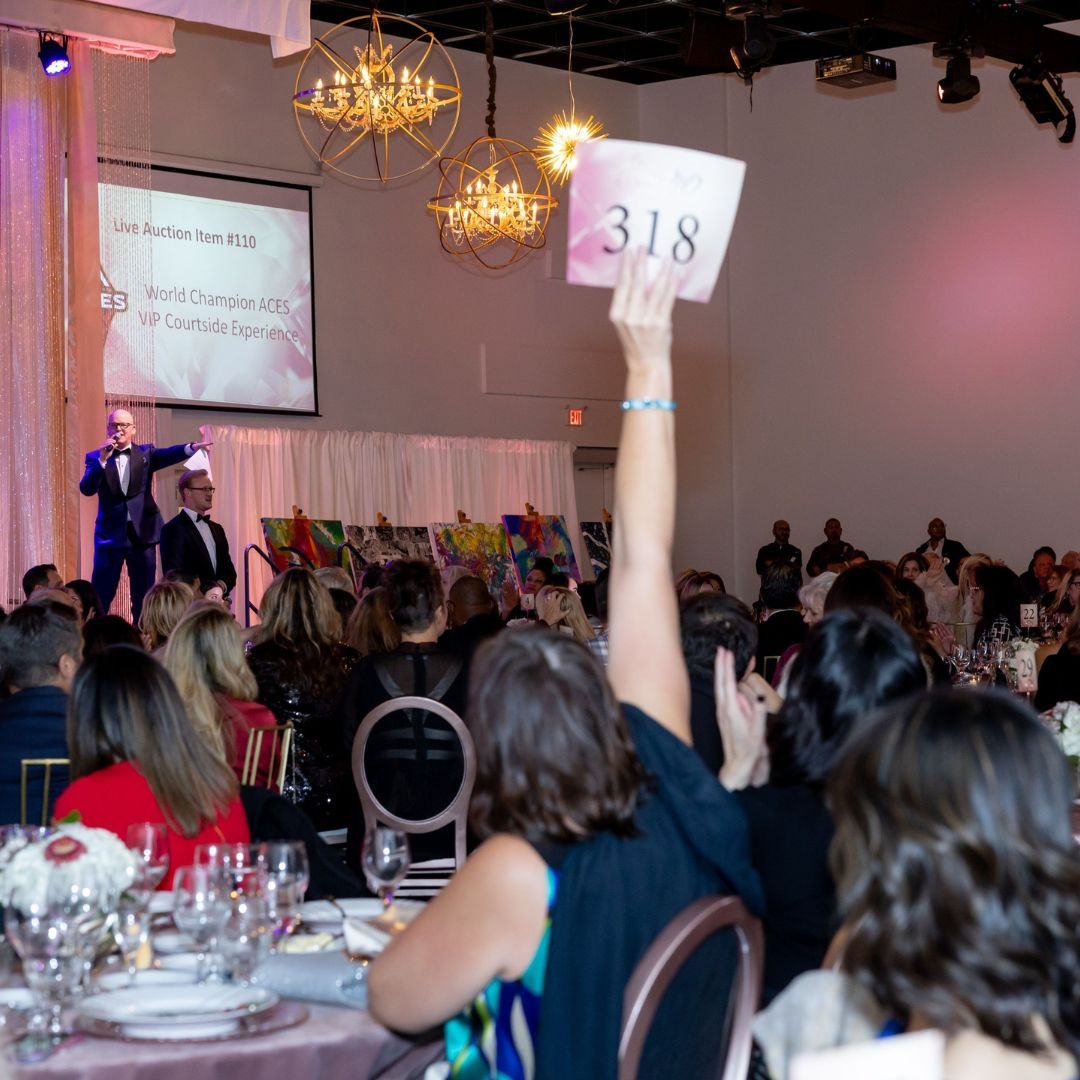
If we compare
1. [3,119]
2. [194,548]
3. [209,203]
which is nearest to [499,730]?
[194,548]

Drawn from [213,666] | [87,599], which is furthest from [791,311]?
[213,666]

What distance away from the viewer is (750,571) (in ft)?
53.9

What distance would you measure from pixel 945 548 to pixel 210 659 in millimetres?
11449

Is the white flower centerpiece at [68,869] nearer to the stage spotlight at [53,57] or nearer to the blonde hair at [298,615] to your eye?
the blonde hair at [298,615]

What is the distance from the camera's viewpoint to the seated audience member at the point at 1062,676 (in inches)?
209

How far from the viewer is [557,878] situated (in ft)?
6.70

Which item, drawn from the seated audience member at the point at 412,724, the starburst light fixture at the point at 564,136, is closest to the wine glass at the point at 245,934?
the seated audience member at the point at 412,724

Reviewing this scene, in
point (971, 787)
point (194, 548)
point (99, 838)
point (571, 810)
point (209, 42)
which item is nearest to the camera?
point (971, 787)

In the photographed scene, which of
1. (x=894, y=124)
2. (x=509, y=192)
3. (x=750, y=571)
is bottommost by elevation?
(x=750, y=571)

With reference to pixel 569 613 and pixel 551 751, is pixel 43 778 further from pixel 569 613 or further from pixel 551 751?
pixel 569 613

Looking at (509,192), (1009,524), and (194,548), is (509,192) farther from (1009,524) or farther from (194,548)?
(1009,524)

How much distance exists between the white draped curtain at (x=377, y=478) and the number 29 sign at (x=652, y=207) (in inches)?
463

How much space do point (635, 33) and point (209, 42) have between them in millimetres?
3970

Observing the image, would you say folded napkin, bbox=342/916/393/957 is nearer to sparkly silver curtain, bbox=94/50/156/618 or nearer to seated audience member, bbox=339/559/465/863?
seated audience member, bbox=339/559/465/863
